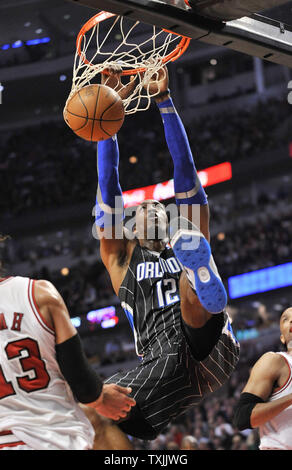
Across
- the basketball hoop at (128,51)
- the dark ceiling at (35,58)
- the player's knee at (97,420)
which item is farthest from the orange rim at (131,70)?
the dark ceiling at (35,58)

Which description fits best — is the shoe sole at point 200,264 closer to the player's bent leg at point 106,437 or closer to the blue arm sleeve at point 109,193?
the player's bent leg at point 106,437

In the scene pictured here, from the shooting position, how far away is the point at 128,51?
5496mm

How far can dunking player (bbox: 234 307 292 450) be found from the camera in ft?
12.5

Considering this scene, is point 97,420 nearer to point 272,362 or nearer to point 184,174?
point 272,362

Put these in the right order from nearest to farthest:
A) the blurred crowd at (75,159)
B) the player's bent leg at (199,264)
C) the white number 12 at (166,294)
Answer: the player's bent leg at (199,264) < the white number 12 at (166,294) < the blurred crowd at (75,159)

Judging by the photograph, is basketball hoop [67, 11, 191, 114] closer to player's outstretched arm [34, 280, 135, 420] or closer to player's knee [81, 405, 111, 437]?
player's outstretched arm [34, 280, 135, 420]

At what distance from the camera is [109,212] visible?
16.3 feet

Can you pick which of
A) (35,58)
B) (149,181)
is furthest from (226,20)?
(149,181)

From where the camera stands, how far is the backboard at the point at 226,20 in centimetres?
378

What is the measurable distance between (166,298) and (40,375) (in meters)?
1.74

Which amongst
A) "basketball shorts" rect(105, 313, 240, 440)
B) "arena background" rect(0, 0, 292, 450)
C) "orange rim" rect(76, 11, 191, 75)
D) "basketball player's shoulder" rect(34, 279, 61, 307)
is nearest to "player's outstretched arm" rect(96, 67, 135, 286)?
"orange rim" rect(76, 11, 191, 75)

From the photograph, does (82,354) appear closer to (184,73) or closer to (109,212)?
(109,212)

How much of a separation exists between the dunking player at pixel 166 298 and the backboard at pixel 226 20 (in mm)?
836
